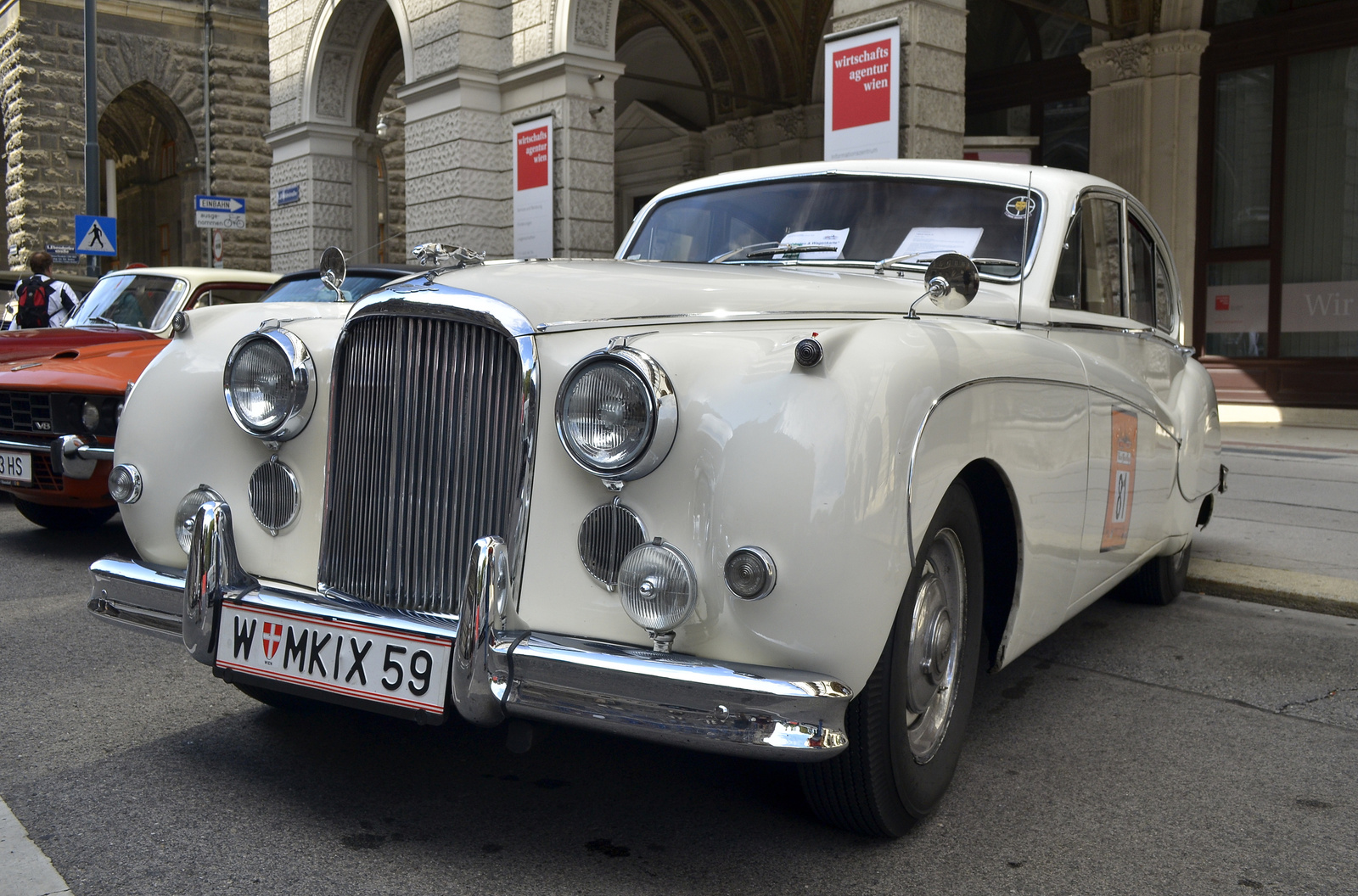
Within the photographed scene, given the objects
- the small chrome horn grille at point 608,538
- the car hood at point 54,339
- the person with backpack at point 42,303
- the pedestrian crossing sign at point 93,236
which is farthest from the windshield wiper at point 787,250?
the pedestrian crossing sign at point 93,236

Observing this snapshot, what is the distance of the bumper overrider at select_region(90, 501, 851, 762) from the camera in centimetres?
209

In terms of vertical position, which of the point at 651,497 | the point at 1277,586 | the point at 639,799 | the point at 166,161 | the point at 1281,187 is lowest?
the point at 639,799

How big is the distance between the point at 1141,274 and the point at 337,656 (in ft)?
10.5

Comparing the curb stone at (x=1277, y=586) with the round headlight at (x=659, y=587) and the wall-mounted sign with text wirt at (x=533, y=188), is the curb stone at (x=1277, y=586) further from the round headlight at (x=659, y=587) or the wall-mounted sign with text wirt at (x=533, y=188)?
the wall-mounted sign with text wirt at (x=533, y=188)

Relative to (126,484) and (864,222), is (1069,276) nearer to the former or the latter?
(864,222)

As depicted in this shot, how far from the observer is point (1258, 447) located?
444 inches

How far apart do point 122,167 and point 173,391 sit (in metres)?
38.1

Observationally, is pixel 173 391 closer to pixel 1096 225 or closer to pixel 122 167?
pixel 1096 225

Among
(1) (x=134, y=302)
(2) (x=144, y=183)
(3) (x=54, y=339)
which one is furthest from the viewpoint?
(2) (x=144, y=183)

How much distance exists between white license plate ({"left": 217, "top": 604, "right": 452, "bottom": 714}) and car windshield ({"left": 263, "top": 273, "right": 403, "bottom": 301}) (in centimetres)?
409

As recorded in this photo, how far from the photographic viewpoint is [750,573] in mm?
2164

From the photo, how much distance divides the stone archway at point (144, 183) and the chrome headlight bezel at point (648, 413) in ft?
94.3

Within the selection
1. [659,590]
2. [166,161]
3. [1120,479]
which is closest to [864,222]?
[1120,479]

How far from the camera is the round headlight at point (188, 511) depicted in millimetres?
2893
